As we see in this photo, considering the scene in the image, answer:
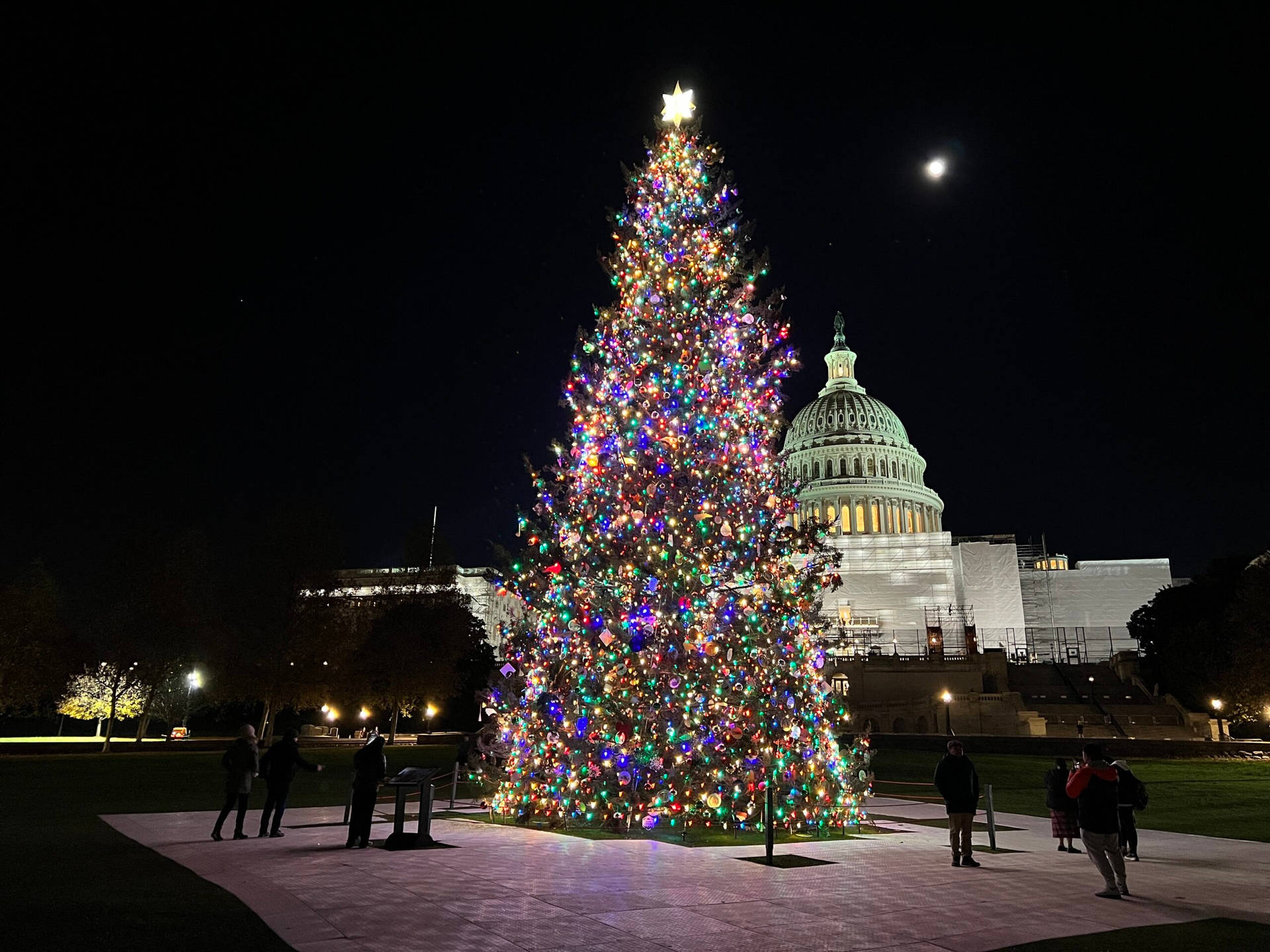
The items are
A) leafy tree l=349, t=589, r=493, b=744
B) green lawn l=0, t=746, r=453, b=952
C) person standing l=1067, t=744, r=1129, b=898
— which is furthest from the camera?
leafy tree l=349, t=589, r=493, b=744

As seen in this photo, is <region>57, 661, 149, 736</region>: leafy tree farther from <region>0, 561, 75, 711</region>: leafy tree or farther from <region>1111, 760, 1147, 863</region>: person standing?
<region>1111, 760, 1147, 863</region>: person standing

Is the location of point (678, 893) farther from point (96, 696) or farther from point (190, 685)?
point (96, 696)

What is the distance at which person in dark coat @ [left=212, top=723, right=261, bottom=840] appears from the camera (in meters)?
13.6

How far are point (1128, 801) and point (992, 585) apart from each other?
8484 cm

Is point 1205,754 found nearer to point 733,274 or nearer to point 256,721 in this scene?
point 733,274

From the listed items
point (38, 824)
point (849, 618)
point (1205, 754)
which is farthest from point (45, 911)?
point (849, 618)

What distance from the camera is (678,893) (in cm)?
912

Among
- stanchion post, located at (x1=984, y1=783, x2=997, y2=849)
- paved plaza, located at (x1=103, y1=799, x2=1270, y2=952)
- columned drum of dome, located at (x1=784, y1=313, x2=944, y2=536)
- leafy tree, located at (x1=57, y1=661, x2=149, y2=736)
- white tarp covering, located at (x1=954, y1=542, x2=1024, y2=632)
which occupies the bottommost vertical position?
paved plaza, located at (x1=103, y1=799, x2=1270, y2=952)

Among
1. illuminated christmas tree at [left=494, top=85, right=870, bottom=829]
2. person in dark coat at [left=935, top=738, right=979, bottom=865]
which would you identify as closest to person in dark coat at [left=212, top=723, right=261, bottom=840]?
illuminated christmas tree at [left=494, top=85, right=870, bottom=829]

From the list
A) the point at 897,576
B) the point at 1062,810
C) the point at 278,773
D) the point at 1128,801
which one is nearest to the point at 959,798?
the point at 1128,801

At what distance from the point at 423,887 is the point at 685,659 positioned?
5.95 meters

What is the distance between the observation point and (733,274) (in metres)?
16.6

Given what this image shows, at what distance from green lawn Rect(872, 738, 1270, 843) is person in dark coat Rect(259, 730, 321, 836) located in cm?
1194

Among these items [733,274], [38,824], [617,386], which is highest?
[733,274]
